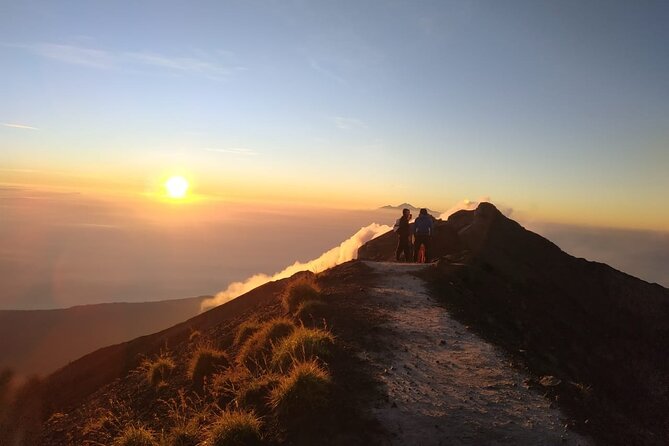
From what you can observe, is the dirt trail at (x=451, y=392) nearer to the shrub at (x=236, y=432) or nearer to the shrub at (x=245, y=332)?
the shrub at (x=236, y=432)

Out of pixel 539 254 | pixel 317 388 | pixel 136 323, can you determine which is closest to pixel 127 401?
pixel 317 388

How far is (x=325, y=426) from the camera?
8.63 m

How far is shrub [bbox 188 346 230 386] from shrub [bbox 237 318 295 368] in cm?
58

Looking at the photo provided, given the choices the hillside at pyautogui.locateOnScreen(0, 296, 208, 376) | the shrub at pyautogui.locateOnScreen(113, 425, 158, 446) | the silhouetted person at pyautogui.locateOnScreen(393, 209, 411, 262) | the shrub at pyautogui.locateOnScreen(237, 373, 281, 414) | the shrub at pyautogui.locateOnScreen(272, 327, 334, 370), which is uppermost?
the silhouetted person at pyautogui.locateOnScreen(393, 209, 411, 262)

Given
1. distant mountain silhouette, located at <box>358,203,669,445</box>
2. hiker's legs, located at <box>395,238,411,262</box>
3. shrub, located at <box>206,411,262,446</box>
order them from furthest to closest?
hiker's legs, located at <box>395,238,411,262</box>
distant mountain silhouette, located at <box>358,203,669,445</box>
shrub, located at <box>206,411,262,446</box>

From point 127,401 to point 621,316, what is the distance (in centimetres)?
2331

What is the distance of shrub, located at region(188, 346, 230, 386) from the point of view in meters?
12.7

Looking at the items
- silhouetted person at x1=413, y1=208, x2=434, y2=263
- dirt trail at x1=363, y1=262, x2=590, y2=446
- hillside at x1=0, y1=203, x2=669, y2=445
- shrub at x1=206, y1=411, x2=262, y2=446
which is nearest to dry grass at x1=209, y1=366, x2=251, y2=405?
hillside at x1=0, y1=203, x2=669, y2=445

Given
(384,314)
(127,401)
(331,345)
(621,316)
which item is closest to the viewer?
(331,345)

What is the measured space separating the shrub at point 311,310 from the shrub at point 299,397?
5.00 metres

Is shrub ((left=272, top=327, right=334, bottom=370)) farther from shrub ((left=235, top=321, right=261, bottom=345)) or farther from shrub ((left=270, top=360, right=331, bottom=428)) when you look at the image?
shrub ((left=235, top=321, right=261, bottom=345))

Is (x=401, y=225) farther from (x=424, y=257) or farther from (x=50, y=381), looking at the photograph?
Result: (x=50, y=381)

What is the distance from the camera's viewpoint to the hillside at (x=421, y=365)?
29.8 feet

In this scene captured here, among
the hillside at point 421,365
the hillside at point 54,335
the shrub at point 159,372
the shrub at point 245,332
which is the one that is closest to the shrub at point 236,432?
the hillside at point 421,365
